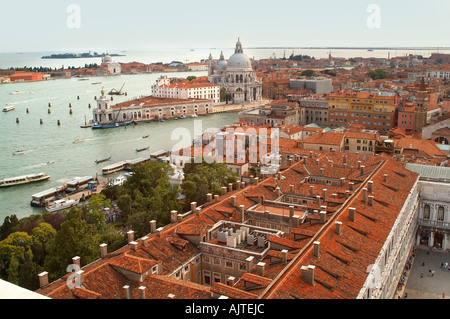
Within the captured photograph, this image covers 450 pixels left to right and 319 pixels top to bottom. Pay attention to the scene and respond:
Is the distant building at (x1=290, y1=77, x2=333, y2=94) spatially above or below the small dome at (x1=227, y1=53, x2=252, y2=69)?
below

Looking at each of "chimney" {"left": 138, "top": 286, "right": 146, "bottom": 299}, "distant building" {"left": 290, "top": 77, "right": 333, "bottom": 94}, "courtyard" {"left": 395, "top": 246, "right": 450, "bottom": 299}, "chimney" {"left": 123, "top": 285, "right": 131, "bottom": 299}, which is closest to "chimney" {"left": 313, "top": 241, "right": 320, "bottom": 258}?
"chimney" {"left": 138, "top": 286, "right": 146, "bottom": 299}

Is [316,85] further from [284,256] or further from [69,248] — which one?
[284,256]

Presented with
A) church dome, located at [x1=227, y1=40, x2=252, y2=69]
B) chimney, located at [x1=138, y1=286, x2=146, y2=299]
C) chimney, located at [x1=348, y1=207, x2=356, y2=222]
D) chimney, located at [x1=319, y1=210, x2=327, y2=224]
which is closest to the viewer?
chimney, located at [x1=138, y1=286, x2=146, y2=299]

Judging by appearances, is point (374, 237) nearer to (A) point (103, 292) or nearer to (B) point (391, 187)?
(B) point (391, 187)

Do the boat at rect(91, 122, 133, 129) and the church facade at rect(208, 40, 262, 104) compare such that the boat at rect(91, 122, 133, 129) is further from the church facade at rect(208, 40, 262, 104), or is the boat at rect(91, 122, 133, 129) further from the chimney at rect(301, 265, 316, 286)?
the chimney at rect(301, 265, 316, 286)
